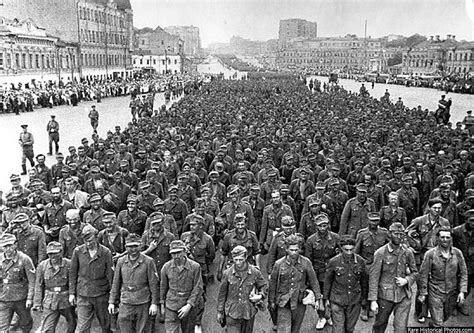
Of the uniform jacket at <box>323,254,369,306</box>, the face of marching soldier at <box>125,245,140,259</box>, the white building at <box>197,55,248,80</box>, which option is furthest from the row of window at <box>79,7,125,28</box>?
the uniform jacket at <box>323,254,369,306</box>

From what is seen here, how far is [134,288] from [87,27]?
6677 centimetres

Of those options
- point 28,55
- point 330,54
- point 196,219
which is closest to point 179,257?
point 196,219

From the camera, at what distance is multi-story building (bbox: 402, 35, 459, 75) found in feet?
303

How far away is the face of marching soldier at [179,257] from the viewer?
532cm

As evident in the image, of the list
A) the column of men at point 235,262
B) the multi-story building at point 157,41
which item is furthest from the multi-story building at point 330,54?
the column of men at point 235,262

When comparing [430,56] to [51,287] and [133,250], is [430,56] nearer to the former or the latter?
[133,250]

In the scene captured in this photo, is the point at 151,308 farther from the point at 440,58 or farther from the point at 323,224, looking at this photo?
the point at 440,58

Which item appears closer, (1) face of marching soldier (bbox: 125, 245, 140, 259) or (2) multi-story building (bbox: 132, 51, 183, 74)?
(1) face of marching soldier (bbox: 125, 245, 140, 259)

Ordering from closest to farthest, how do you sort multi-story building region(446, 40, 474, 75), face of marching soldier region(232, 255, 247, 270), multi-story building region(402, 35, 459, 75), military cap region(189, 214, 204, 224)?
face of marching soldier region(232, 255, 247, 270)
military cap region(189, 214, 204, 224)
multi-story building region(446, 40, 474, 75)
multi-story building region(402, 35, 459, 75)

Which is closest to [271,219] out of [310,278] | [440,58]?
[310,278]

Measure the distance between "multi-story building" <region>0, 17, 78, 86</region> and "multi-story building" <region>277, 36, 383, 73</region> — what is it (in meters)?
102

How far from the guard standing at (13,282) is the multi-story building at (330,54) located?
456ft

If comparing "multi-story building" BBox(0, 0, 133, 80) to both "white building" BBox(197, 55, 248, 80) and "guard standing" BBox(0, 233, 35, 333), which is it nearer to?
"white building" BBox(197, 55, 248, 80)

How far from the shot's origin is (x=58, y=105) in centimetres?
3616
